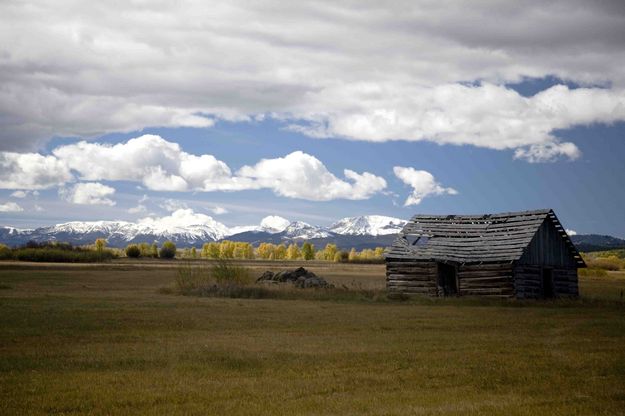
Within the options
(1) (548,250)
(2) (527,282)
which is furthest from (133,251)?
(2) (527,282)

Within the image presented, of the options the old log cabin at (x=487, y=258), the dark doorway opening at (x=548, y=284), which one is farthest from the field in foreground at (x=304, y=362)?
the dark doorway opening at (x=548, y=284)

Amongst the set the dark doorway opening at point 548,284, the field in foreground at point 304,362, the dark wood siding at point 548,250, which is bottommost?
the field in foreground at point 304,362

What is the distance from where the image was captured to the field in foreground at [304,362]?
44.1ft

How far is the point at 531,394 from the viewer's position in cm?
1439

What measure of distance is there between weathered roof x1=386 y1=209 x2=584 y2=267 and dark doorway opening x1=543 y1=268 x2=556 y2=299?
2772 mm

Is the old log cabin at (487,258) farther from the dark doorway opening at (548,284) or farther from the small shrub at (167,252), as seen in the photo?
the small shrub at (167,252)

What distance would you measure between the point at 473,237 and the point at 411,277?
4.92 metres

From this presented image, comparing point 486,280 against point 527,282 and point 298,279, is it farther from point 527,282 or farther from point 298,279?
point 298,279

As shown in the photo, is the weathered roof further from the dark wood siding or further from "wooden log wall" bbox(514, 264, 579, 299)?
"wooden log wall" bbox(514, 264, 579, 299)

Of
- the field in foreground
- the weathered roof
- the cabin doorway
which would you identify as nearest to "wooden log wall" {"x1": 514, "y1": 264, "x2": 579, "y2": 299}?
the weathered roof

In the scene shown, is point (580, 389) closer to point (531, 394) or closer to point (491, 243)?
point (531, 394)

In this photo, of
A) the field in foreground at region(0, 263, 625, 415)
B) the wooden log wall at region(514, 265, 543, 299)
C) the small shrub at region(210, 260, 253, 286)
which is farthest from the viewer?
the small shrub at region(210, 260, 253, 286)

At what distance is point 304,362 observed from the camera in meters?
18.3

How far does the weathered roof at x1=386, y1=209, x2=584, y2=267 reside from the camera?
4603cm
